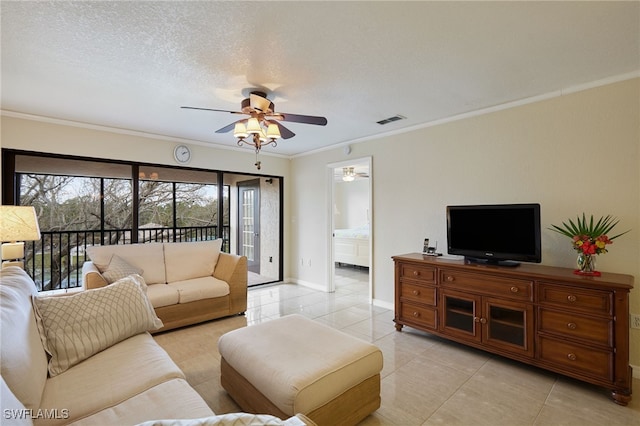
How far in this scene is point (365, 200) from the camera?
27.2 ft

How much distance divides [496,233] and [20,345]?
3.40m

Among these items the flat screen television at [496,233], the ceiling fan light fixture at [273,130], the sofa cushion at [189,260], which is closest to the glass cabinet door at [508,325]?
the flat screen television at [496,233]

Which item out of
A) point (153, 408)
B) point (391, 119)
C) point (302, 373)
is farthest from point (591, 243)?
point (153, 408)

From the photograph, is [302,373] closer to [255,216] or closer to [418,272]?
[418,272]

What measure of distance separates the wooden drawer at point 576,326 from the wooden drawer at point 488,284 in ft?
0.61

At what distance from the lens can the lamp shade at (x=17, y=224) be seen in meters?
2.38

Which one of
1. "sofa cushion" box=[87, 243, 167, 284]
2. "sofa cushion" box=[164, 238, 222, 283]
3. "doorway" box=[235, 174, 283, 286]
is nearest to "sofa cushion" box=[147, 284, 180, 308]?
"sofa cushion" box=[87, 243, 167, 284]

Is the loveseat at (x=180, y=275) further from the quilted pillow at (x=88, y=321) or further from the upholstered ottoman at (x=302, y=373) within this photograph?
the upholstered ottoman at (x=302, y=373)

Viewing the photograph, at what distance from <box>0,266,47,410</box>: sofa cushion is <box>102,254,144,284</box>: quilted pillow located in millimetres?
1511

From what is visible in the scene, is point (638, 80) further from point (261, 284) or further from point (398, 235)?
point (261, 284)

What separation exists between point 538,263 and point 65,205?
569 centimetres

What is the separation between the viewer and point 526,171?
300cm

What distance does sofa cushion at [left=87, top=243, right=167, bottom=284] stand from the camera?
11.1 ft

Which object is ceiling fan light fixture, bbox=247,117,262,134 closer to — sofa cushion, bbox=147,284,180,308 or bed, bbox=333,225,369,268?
sofa cushion, bbox=147,284,180,308
